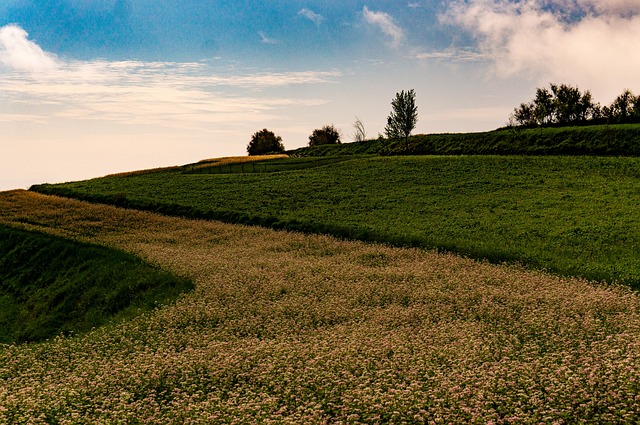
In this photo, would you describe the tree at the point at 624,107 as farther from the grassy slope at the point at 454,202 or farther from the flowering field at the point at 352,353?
the flowering field at the point at 352,353

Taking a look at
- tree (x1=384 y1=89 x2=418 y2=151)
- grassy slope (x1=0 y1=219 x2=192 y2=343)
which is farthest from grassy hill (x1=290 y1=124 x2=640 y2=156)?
grassy slope (x1=0 y1=219 x2=192 y2=343)

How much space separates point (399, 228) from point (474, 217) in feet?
20.9

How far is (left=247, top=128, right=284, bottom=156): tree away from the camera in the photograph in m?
153

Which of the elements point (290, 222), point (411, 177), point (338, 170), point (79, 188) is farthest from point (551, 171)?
point (79, 188)

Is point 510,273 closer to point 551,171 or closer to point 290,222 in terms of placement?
point 290,222

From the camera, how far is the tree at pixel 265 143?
15275 centimetres

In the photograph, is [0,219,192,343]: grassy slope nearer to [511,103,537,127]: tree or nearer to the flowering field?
the flowering field

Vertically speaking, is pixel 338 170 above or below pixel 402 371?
above

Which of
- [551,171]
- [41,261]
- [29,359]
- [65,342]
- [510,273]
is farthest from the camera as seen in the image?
[551,171]

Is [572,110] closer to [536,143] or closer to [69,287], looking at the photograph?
[536,143]

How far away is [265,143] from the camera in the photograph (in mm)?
153125

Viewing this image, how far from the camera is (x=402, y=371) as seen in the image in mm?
13820

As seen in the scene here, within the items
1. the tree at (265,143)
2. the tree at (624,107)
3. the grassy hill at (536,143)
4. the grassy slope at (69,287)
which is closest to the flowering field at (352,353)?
the grassy slope at (69,287)

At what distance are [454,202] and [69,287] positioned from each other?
28.9 m
